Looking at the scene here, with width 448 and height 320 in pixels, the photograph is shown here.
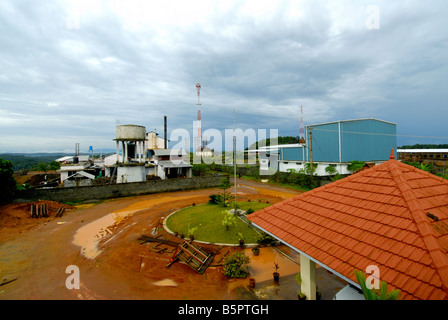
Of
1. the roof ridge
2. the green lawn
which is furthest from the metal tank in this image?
the roof ridge

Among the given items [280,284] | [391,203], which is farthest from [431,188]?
[280,284]

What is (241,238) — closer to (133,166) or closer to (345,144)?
(133,166)

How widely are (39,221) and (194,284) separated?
49.7 ft

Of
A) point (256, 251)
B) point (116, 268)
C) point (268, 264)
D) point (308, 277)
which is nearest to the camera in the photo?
point (308, 277)

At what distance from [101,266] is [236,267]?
6.02 m

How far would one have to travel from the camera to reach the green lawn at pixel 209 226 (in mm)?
11758

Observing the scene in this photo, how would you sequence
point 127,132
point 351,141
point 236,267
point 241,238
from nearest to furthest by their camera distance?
point 236,267 < point 241,238 < point 351,141 < point 127,132

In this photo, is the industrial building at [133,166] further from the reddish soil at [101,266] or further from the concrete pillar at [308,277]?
the concrete pillar at [308,277]

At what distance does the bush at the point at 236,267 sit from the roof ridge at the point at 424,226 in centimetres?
628

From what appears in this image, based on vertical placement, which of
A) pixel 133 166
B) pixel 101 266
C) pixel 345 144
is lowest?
pixel 101 266

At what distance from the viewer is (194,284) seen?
789 cm

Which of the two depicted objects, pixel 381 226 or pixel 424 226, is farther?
pixel 381 226

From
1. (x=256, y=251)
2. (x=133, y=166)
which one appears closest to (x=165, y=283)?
(x=256, y=251)

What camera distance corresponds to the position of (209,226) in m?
13.2
